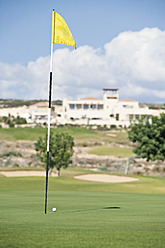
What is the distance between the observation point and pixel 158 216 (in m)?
13.5

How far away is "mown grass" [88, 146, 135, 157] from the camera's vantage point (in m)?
77.7

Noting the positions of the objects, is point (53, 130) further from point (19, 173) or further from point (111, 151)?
point (19, 173)

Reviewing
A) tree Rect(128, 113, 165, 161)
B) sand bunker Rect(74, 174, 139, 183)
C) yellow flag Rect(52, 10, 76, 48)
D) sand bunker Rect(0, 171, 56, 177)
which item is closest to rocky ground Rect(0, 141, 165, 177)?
sand bunker Rect(74, 174, 139, 183)

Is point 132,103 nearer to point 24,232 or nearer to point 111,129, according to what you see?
point 111,129

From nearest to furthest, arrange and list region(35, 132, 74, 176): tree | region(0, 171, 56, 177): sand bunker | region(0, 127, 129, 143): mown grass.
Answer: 1. region(35, 132, 74, 176): tree
2. region(0, 171, 56, 177): sand bunker
3. region(0, 127, 129, 143): mown grass

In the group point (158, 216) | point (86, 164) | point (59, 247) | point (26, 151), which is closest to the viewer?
point (59, 247)

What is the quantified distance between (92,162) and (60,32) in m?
60.1

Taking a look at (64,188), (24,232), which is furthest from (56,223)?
(64,188)

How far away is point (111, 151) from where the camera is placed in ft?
263

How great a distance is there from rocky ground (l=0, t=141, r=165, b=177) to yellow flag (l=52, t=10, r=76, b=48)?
50404mm

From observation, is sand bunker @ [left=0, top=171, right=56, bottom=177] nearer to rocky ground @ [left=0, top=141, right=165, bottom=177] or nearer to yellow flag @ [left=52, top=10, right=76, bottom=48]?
rocky ground @ [left=0, top=141, right=165, bottom=177]

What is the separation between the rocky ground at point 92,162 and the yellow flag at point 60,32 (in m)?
50.4

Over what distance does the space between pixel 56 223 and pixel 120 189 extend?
2370 cm

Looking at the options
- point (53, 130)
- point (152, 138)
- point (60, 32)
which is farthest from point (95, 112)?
point (60, 32)
